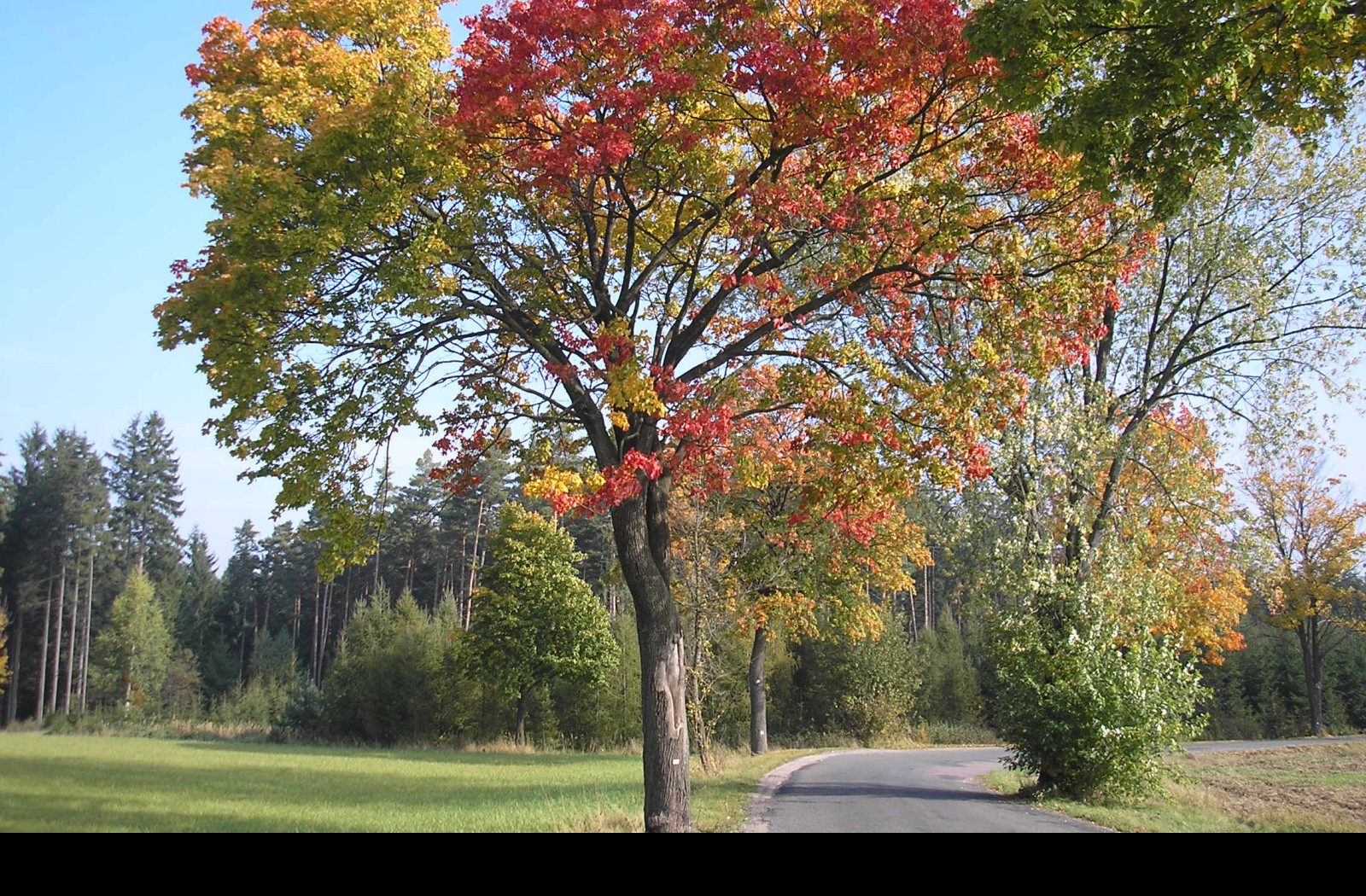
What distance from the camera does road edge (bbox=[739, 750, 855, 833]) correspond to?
38.7ft

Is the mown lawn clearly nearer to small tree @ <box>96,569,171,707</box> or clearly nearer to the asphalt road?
the asphalt road

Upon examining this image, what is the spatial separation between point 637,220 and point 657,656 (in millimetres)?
5840

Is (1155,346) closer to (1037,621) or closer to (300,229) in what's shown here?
(1037,621)

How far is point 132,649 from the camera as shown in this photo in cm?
4097

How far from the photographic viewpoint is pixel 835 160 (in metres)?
9.96

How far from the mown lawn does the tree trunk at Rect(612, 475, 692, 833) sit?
6.14 meters

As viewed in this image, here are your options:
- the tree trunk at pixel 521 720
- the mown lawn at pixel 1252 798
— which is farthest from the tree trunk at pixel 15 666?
the mown lawn at pixel 1252 798

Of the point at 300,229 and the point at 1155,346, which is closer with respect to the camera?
the point at 300,229

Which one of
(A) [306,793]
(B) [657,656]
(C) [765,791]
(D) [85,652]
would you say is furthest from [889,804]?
(D) [85,652]

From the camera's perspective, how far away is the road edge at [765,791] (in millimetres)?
11786

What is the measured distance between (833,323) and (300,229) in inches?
273

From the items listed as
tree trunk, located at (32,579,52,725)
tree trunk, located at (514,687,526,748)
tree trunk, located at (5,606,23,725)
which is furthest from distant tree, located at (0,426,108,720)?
tree trunk, located at (514,687,526,748)
